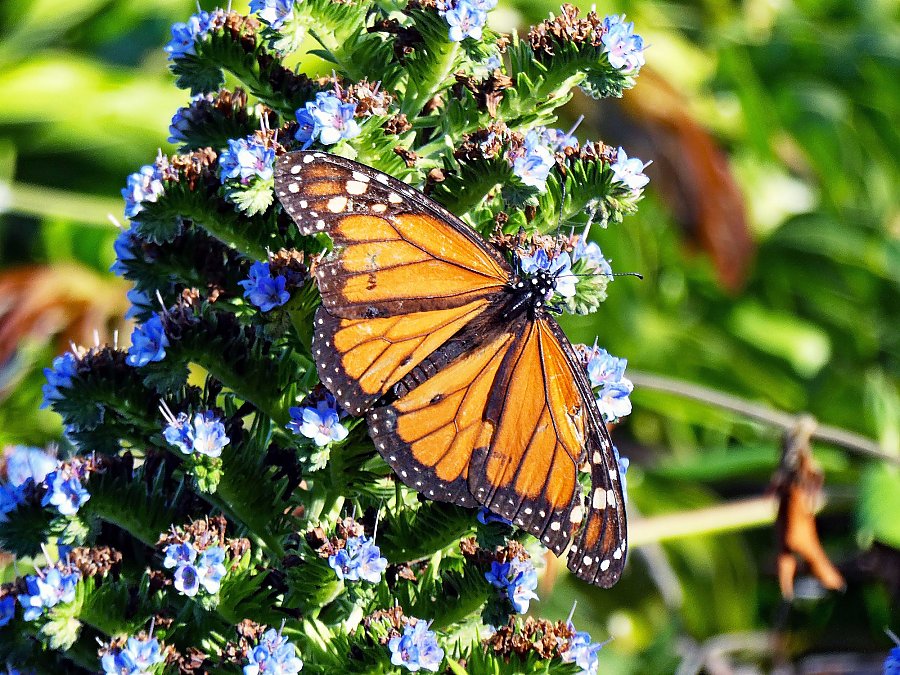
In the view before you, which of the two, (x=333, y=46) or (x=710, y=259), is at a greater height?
(x=710, y=259)

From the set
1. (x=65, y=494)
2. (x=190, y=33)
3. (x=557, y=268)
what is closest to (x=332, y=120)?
(x=190, y=33)

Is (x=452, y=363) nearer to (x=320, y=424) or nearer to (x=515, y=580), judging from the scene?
(x=320, y=424)

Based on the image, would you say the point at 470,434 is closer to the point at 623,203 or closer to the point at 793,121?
the point at 623,203

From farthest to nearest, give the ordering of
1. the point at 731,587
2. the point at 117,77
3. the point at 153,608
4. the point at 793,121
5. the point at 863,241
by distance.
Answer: the point at 793,121 → the point at 863,241 → the point at 117,77 → the point at 731,587 → the point at 153,608

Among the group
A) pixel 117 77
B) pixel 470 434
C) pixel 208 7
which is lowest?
pixel 470 434

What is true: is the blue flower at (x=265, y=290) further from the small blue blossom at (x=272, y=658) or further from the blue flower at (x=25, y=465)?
the blue flower at (x=25, y=465)

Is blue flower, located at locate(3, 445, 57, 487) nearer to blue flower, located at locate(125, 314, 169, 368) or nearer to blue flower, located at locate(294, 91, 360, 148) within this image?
blue flower, located at locate(125, 314, 169, 368)

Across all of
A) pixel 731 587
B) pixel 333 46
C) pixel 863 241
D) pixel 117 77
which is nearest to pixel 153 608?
pixel 333 46

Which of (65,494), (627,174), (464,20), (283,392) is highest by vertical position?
(464,20)
